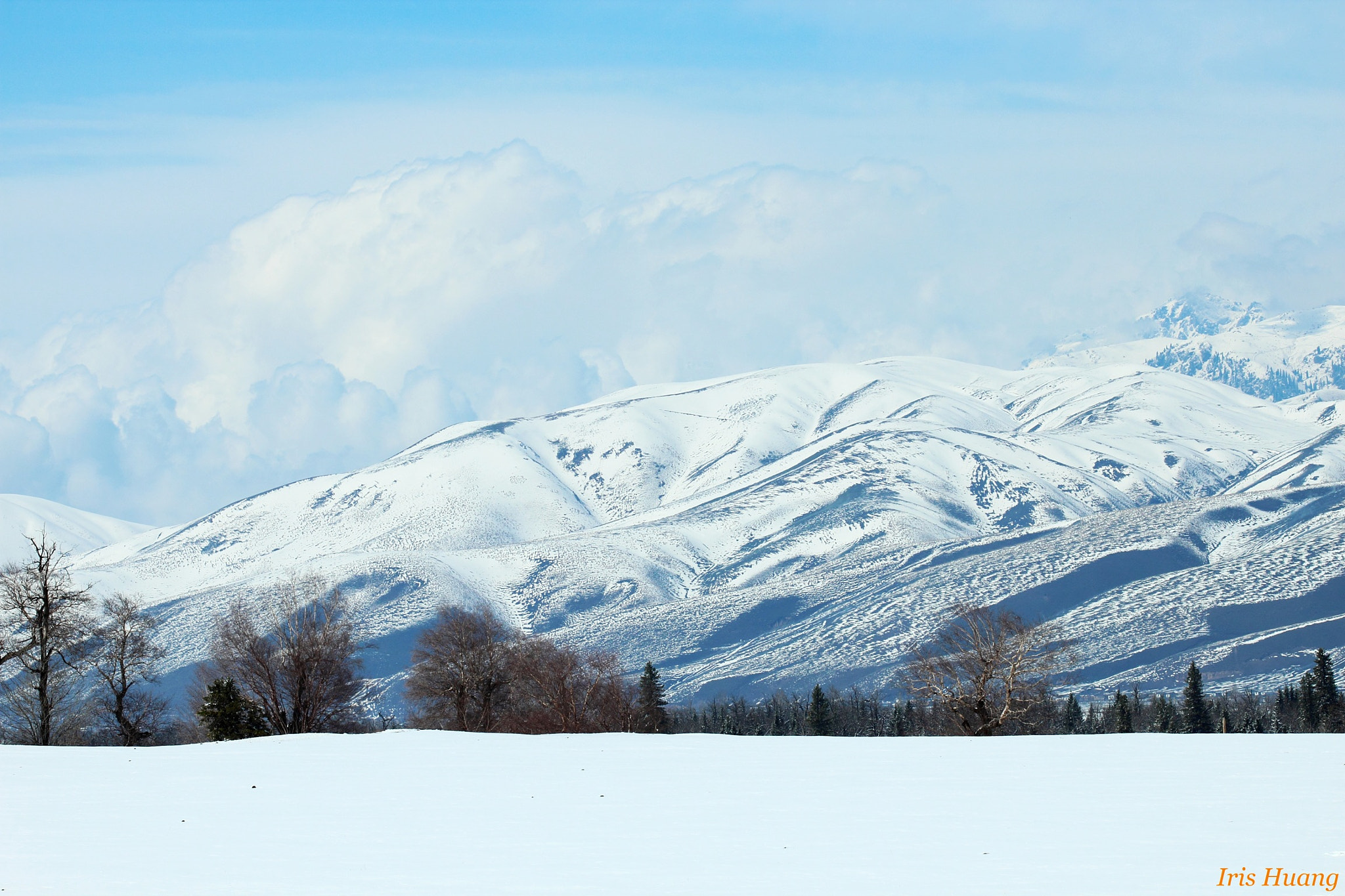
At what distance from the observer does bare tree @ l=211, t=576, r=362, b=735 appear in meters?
57.6

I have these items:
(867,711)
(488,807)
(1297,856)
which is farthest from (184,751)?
(867,711)

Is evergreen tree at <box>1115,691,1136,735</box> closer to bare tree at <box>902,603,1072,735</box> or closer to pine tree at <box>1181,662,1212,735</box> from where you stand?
pine tree at <box>1181,662,1212,735</box>

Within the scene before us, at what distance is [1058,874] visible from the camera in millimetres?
17797

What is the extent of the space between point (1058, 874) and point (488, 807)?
10666mm

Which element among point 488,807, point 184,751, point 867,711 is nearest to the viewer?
point 488,807

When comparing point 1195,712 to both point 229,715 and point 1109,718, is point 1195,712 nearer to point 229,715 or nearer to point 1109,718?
point 1109,718

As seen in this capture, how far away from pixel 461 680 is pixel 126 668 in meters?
14.9

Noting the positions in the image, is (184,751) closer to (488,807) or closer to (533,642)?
(488,807)

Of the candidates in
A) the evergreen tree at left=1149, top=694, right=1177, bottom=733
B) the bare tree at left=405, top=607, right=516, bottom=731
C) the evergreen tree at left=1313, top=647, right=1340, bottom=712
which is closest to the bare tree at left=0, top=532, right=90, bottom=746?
the bare tree at left=405, top=607, right=516, bottom=731

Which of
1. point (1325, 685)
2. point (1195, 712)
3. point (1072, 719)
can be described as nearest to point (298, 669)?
point (1195, 712)

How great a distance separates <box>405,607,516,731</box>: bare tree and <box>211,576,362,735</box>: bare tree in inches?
156

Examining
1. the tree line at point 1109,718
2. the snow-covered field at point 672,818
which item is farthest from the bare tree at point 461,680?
the snow-covered field at point 672,818

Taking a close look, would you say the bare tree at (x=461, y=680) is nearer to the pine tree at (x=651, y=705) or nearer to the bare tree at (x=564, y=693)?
the bare tree at (x=564, y=693)

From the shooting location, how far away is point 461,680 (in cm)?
6309
